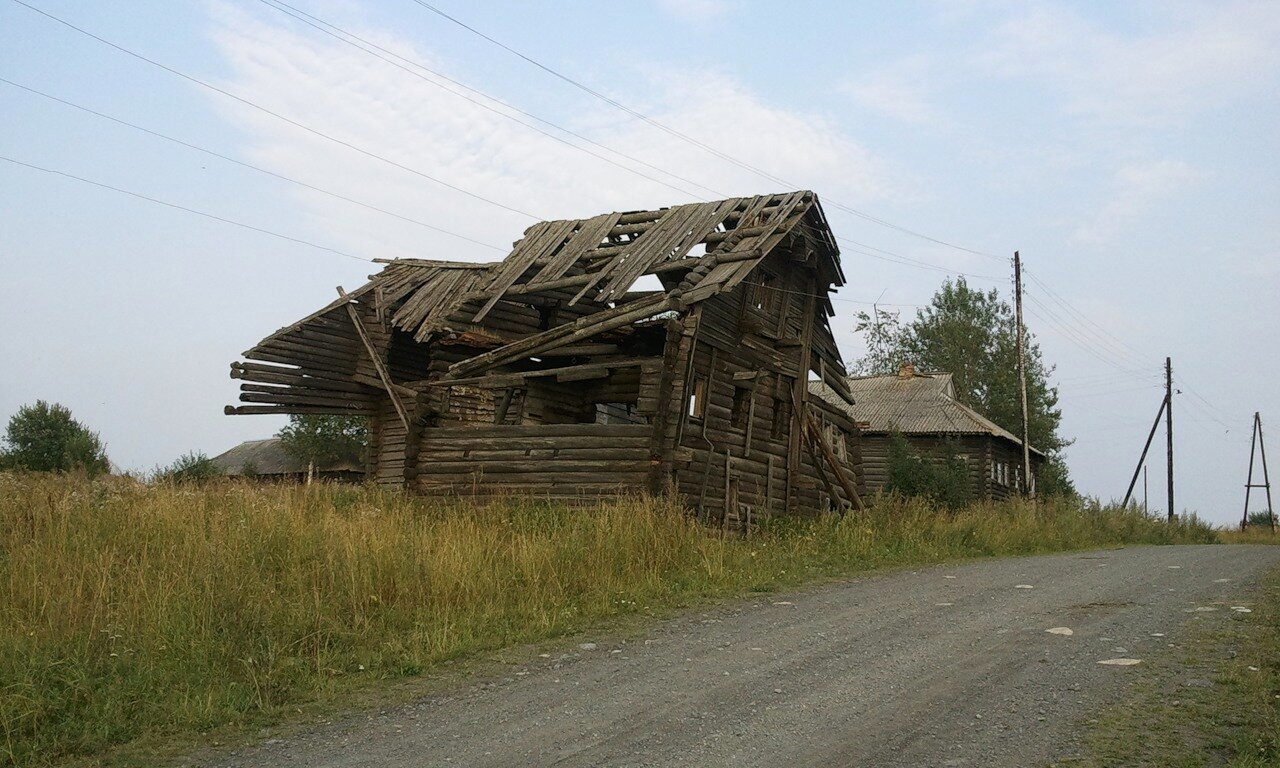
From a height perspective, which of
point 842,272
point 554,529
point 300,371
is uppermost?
point 842,272

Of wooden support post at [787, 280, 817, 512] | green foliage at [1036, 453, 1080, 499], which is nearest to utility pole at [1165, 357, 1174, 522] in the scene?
green foliage at [1036, 453, 1080, 499]

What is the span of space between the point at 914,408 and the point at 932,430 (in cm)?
211

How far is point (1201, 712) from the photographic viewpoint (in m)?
6.04

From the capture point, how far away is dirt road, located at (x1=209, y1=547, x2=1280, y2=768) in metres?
5.56

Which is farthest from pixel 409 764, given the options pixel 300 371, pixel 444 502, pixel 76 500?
pixel 300 371

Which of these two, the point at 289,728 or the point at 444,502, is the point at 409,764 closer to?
the point at 289,728

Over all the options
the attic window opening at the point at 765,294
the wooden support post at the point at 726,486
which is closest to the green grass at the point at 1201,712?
the wooden support post at the point at 726,486

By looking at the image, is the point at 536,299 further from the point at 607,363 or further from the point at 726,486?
the point at 726,486

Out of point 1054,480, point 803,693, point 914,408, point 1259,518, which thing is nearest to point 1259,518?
point 1259,518

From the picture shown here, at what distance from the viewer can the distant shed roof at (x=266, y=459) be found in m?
53.2

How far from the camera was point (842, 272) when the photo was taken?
2172cm

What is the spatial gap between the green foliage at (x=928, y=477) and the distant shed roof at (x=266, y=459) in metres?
28.8

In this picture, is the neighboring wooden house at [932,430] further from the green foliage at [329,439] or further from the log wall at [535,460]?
the green foliage at [329,439]

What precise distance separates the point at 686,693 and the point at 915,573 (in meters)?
7.70
